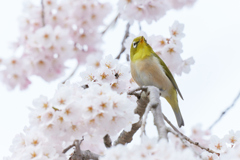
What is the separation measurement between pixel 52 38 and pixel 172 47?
1.06 meters

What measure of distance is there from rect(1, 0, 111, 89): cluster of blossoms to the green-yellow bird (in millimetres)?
754

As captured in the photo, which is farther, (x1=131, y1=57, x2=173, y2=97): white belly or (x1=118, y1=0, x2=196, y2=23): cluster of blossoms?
(x1=118, y1=0, x2=196, y2=23): cluster of blossoms

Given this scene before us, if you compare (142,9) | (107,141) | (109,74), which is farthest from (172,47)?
(107,141)

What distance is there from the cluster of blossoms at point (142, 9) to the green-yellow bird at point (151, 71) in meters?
0.46

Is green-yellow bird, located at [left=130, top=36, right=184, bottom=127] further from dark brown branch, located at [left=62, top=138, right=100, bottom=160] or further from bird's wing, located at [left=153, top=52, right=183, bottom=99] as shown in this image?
dark brown branch, located at [left=62, top=138, right=100, bottom=160]

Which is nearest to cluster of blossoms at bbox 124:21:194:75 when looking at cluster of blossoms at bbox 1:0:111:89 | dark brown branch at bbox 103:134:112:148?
cluster of blossoms at bbox 1:0:111:89

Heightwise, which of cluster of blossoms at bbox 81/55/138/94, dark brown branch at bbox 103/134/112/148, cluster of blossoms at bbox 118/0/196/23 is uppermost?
cluster of blossoms at bbox 118/0/196/23

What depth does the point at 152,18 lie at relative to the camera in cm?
319

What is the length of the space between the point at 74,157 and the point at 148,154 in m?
0.66

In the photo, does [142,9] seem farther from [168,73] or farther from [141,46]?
[168,73]

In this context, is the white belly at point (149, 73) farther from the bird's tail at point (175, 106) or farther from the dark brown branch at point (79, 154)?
the dark brown branch at point (79, 154)

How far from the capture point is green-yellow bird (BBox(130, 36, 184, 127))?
8.43 ft

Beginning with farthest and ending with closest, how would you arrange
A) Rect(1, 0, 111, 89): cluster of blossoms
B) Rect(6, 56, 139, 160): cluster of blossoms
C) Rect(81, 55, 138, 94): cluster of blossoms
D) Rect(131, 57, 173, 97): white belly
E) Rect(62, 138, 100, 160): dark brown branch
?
1. Rect(1, 0, 111, 89): cluster of blossoms
2. Rect(131, 57, 173, 97): white belly
3. Rect(81, 55, 138, 94): cluster of blossoms
4. Rect(62, 138, 100, 160): dark brown branch
5. Rect(6, 56, 139, 160): cluster of blossoms

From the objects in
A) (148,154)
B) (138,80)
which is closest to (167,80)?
(138,80)
